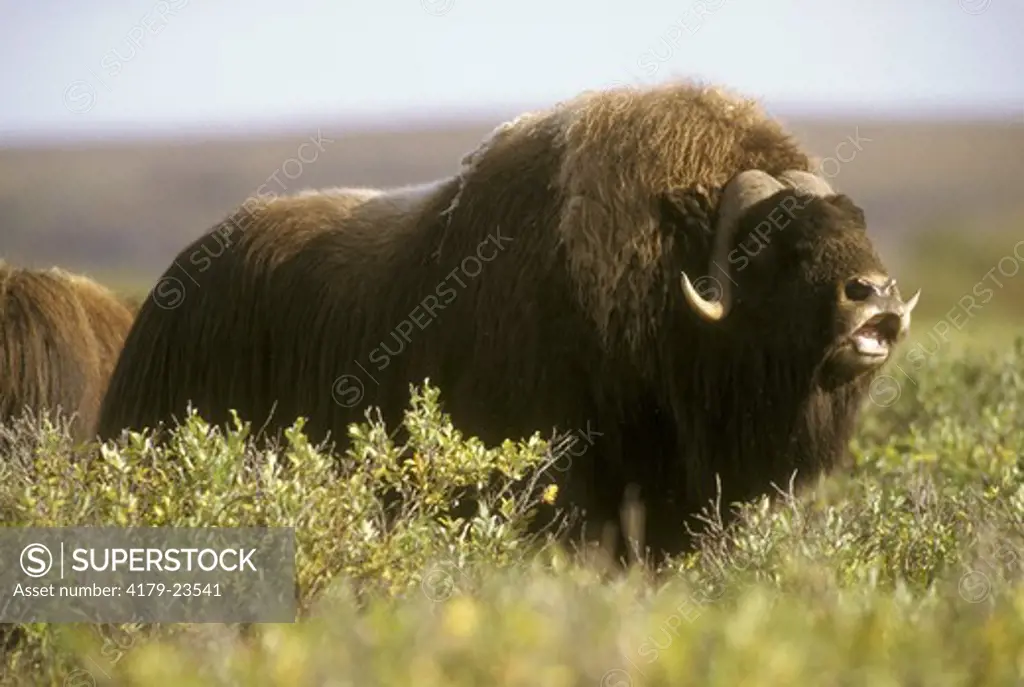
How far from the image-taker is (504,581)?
342cm

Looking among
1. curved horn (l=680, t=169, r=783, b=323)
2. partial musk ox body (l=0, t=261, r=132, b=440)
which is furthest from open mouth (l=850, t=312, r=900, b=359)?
partial musk ox body (l=0, t=261, r=132, b=440)

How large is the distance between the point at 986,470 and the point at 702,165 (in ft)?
7.49

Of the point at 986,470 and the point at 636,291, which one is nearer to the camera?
the point at 636,291

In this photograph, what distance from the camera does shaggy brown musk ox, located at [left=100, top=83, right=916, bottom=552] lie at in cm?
523

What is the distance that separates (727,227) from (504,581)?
7.31 ft

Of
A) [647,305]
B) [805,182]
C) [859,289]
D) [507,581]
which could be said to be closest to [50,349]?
[647,305]

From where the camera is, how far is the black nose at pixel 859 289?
5.01 metres

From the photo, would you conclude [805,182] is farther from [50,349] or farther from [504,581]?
[50,349]

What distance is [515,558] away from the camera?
4.61 meters

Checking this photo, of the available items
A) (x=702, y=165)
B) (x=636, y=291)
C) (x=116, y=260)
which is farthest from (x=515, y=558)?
(x=116, y=260)

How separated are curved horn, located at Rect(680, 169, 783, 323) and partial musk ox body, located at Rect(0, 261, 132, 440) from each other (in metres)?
3.40

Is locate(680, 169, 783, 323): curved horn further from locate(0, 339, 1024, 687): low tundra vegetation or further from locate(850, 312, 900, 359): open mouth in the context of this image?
locate(0, 339, 1024, 687): low tundra vegetation

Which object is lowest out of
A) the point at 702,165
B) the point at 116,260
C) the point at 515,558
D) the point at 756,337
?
the point at 116,260

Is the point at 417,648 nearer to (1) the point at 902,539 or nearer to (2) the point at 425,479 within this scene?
(2) the point at 425,479
